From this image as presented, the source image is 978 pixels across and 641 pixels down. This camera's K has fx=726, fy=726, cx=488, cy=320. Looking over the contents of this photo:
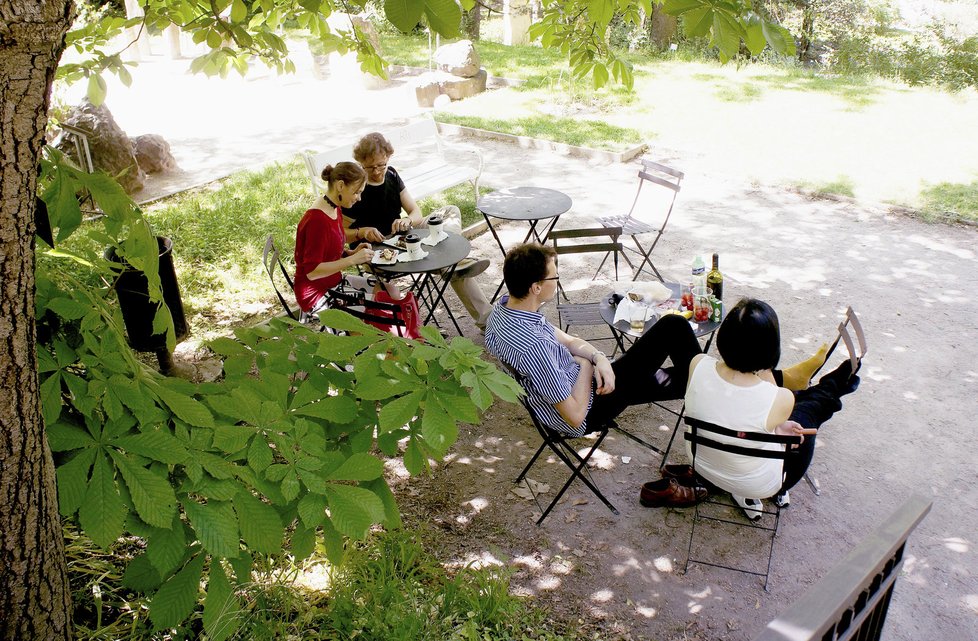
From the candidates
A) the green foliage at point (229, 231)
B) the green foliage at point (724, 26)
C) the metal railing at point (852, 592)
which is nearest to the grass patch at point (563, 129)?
the green foliage at point (229, 231)

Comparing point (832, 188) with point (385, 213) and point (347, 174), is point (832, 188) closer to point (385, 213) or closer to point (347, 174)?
point (385, 213)

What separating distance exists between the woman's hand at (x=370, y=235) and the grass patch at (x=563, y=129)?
5.60 m

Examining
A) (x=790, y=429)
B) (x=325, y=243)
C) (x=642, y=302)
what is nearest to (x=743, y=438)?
(x=790, y=429)

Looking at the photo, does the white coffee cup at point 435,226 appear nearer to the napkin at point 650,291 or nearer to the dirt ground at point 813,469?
the dirt ground at point 813,469

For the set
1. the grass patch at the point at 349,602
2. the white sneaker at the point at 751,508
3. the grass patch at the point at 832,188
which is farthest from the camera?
the grass patch at the point at 832,188

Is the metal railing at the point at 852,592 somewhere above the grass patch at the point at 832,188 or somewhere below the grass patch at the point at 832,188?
above

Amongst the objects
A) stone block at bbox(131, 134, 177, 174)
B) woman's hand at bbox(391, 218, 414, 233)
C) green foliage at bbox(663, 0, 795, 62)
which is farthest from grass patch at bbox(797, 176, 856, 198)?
stone block at bbox(131, 134, 177, 174)

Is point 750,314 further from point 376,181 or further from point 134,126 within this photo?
point 134,126

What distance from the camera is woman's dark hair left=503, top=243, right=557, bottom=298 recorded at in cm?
403

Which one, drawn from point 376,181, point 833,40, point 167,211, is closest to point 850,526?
point 376,181

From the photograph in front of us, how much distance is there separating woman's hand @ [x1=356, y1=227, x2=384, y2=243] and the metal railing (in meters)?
4.44

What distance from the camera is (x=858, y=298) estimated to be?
658 cm

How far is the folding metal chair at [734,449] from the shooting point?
11.5 ft

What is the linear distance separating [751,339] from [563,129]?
27.9ft
